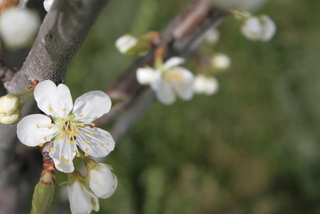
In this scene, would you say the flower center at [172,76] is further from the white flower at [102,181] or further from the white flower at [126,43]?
the white flower at [102,181]

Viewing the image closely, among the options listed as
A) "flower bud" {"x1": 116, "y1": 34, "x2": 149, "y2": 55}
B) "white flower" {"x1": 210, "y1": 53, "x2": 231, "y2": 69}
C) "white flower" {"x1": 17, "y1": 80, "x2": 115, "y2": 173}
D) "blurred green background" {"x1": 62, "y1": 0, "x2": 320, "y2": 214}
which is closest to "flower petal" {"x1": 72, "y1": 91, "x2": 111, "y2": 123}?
"white flower" {"x1": 17, "y1": 80, "x2": 115, "y2": 173}

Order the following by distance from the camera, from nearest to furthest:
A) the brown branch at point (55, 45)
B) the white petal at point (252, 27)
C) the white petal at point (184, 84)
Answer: the brown branch at point (55, 45), the white petal at point (252, 27), the white petal at point (184, 84)

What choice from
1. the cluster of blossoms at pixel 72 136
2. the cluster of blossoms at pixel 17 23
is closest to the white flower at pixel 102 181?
the cluster of blossoms at pixel 72 136

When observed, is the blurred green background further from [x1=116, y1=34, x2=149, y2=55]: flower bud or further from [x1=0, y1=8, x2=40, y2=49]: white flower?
[x1=0, y1=8, x2=40, y2=49]: white flower

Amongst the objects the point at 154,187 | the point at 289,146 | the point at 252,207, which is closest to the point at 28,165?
the point at 154,187

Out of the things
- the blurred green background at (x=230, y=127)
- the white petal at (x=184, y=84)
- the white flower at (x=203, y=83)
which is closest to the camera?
the white petal at (x=184, y=84)

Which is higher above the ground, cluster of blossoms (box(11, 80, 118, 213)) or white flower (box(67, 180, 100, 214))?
cluster of blossoms (box(11, 80, 118, 213))

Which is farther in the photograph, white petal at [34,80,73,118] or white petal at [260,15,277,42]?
white petal at [260,15,277,42]
